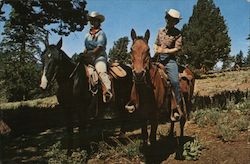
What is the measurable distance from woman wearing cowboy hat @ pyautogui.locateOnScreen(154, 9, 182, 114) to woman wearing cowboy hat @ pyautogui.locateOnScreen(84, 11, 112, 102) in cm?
139

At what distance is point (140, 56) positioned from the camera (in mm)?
7121

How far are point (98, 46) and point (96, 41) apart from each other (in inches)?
7.0

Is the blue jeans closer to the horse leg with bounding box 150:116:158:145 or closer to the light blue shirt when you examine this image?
the horse leg with bounding box 150:116:158:145

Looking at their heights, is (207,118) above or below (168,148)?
above

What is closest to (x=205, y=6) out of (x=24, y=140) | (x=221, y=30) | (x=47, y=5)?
(x=221, y=30)

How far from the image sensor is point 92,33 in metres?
9.18

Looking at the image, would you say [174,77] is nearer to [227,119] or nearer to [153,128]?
[153,128]

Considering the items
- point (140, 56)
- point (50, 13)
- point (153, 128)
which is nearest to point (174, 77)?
point (153, 128)

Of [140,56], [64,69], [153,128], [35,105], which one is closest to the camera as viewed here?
[140,56]

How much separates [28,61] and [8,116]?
3293 cm

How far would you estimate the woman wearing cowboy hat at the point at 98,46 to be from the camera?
9102 mm

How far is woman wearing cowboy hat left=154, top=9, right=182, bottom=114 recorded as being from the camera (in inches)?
326

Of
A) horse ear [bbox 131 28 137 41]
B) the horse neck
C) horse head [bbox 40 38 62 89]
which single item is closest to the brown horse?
horse ear [bbox 131 28 137 41]

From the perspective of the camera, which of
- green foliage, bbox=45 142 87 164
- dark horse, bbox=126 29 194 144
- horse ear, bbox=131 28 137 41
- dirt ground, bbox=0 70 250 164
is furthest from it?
dirt ground, bbox=0 70 250 164
